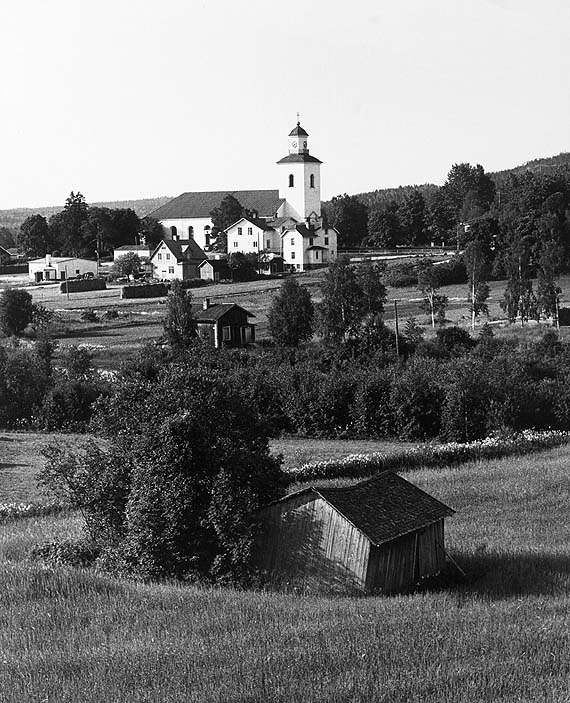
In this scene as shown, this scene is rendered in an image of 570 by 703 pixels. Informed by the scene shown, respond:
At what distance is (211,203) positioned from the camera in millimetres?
99125

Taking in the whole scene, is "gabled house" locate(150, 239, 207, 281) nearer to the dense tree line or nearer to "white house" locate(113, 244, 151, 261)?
"white house" locate(113, 244, 151, 261)

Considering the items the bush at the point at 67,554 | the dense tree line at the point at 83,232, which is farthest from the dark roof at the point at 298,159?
Answer: the bush at the point at 67,554

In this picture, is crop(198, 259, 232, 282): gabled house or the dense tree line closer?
crop(198, 259, 232, 282): gabled house

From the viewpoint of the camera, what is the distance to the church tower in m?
90.1

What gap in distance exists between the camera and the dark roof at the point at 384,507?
14.9 metres

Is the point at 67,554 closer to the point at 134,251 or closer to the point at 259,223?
the point at 259,223

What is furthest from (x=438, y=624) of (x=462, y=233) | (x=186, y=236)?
(x=186, y=236)

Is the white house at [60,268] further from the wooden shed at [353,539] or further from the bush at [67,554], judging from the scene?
the wooden shed at [353,539]

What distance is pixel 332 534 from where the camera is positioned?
15.1 meters

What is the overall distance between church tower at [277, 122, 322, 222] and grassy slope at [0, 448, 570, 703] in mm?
73940

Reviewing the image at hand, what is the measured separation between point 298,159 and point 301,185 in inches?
98.5

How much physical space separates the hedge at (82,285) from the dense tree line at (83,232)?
547 inches

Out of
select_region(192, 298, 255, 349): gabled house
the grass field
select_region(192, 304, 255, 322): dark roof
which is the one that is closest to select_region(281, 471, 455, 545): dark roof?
the grass field

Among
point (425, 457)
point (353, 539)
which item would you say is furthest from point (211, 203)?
point (353, 539)
